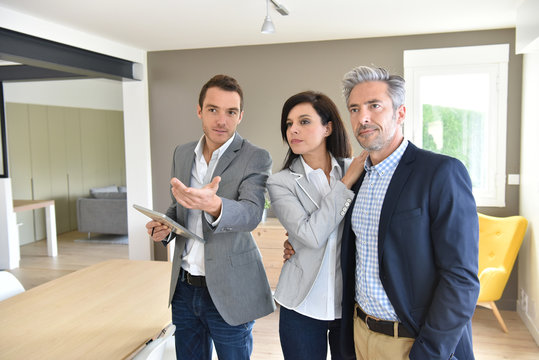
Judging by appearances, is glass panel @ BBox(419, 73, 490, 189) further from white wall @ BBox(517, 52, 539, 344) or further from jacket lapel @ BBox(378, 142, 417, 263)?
jacket lapel @ BBox(378, 142, 417, 263)

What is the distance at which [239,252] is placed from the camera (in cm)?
175

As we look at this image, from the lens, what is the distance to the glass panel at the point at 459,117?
4.39 metres

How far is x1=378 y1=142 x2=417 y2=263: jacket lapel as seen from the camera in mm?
1327

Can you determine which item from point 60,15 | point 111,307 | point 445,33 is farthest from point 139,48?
point 111,307

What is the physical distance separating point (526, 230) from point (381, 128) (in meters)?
3.28

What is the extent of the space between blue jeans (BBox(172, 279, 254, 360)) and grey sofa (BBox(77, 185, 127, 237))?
564 centimetres

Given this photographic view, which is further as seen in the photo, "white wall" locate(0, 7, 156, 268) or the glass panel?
"white wall" locate(0, 7, 156, 268)

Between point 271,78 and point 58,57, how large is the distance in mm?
2116

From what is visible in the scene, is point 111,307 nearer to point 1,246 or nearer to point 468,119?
point 468,119

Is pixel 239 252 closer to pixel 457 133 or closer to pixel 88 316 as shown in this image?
pixel 88 316

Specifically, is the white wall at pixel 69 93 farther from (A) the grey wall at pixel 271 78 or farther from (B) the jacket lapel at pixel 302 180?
(B) the jacket lapel at pixel 302 180

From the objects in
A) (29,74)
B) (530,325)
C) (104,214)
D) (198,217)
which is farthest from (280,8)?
(104,214)

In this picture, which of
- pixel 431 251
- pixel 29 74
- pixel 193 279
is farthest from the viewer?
pixel 29 74

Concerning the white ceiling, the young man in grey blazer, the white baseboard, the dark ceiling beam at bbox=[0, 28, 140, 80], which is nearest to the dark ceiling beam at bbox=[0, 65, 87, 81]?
the dark ceiling beam at bbox=[0, 28, 140, 80]
